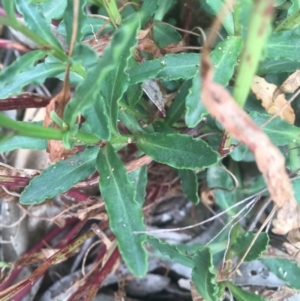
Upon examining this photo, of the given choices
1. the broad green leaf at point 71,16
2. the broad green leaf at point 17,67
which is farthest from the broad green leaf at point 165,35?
the broad green leaf at point 17,67

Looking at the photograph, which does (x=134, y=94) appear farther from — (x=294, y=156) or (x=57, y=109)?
(x=294, y=156)

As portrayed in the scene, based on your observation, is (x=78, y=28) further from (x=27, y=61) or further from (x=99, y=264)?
(x=99, y=264)

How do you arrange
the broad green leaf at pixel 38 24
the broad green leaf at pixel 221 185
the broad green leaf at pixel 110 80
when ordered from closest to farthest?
1. the broad green leaf at pixel 110 80
2. the broad green leaf at pixel 38 24
3. the broad green leaf at pixel 221 185

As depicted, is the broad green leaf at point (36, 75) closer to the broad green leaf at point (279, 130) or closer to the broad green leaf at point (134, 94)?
the broad green leaf at point (134, 94)

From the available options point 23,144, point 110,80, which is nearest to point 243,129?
point 110,80

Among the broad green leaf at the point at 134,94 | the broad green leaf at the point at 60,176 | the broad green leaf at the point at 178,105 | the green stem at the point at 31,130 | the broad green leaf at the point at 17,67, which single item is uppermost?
the broad green leaf at the point at 17,67

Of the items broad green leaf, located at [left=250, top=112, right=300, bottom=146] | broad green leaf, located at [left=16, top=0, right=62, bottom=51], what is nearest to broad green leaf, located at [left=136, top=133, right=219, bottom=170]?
broad green leaf, located at [left=250, top=112, right=300, bottom=146]
